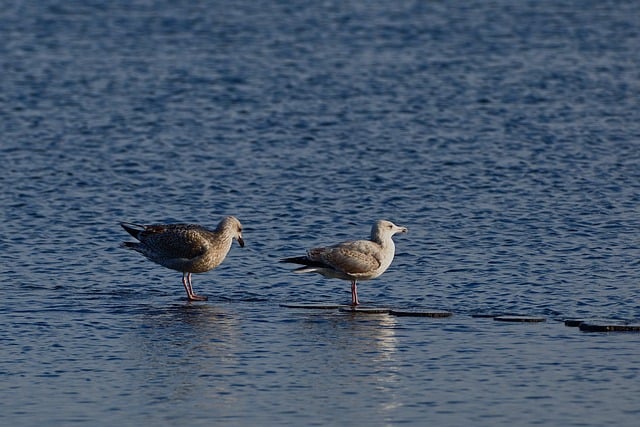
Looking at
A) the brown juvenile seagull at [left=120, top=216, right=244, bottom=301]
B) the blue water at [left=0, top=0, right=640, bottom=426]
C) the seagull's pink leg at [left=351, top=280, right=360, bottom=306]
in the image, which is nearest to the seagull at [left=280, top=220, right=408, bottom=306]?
the seagull's pink leg at [left=351, top=280, right=360, bottom=306]

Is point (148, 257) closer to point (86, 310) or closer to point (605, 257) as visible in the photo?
point (86, 310)

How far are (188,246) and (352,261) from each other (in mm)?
2126

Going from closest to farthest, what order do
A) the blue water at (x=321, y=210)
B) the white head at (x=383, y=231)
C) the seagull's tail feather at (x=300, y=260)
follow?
the blue water at (x=321, y=210)
the seagull's tail feather at (x=300, y=260)
the white head at (x=383, y=231)

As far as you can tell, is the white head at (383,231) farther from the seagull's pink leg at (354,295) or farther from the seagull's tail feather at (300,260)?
the seagull's tail feather at (300,260)

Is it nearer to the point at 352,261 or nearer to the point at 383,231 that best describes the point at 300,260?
the point at 352,261

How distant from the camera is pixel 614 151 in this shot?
26234 mm

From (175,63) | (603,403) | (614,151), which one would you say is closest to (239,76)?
(175,63)

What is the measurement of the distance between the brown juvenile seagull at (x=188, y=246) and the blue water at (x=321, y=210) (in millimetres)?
378

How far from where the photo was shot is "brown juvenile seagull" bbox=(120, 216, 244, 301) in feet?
56.3

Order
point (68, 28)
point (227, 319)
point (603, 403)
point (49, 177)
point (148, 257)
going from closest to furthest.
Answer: point (603, 403)
point (227, 319)
point (148, 257)
point (49, 177)
point (68, 28)

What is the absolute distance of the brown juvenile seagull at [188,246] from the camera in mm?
17156

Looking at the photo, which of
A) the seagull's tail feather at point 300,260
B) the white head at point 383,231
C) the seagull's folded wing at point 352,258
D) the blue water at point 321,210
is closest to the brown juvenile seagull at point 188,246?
the blue water at point 321,210

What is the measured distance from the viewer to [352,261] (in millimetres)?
16516

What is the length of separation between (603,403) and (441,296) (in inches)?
182
